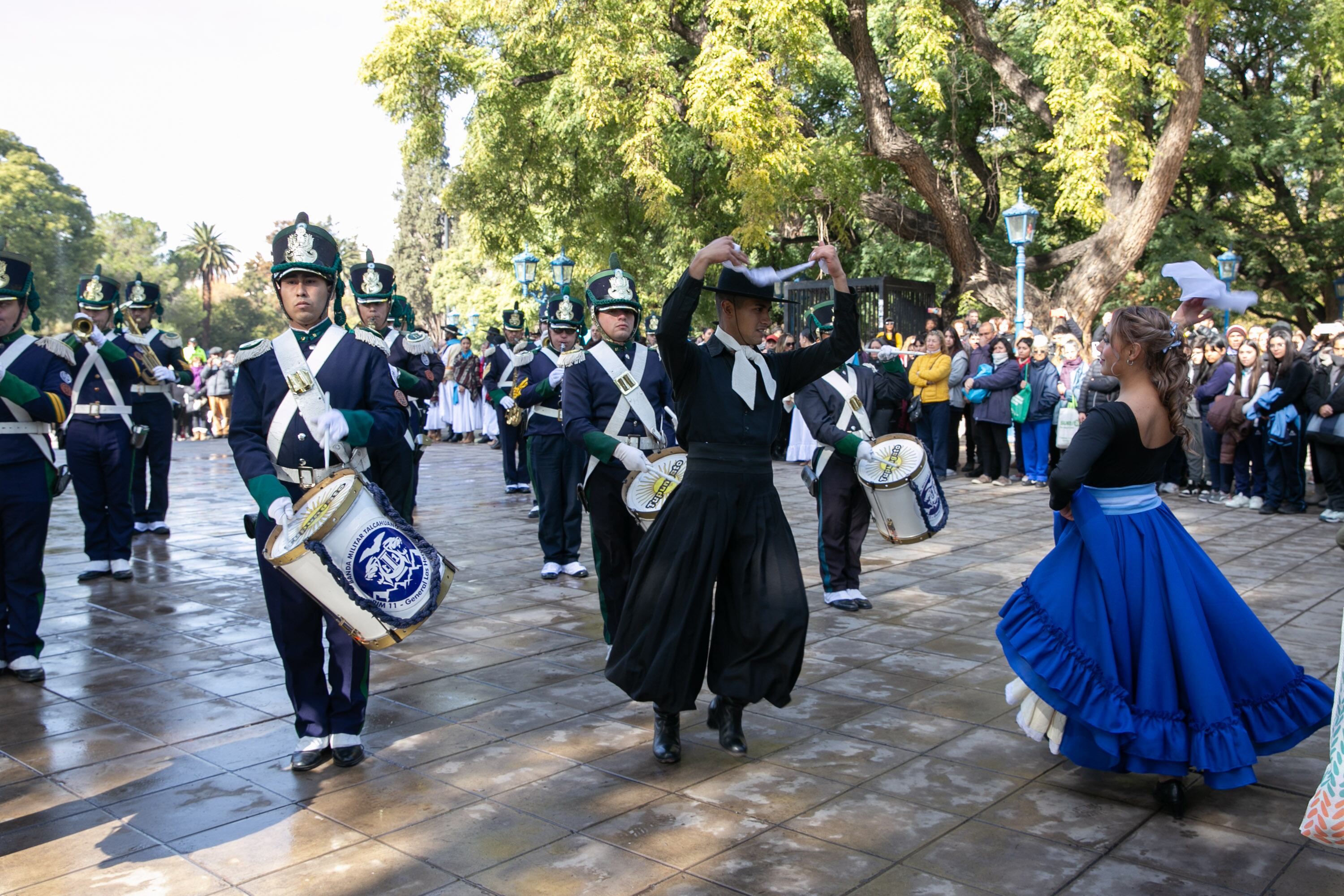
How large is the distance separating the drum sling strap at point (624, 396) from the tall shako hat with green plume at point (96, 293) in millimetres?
5146

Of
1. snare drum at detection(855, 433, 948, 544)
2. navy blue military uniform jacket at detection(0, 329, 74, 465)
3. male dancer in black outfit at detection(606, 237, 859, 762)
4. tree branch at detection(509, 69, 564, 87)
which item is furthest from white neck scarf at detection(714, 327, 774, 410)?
tree branch at detection(509, 69, 564, 87)

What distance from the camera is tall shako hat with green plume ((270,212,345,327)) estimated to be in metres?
4.58

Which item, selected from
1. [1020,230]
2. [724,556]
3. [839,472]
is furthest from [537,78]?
[724,556]

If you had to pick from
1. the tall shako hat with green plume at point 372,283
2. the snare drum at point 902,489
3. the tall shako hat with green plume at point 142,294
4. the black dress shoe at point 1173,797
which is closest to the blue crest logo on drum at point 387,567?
the black dress shoe at point 1173,797

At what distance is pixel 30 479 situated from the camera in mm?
6121

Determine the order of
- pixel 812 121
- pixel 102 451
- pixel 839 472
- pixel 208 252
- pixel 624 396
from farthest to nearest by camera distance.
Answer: pixel 208 252 → pixel 812 121 → pixel 102 451 → pixel 839 472 → pixel 624 396

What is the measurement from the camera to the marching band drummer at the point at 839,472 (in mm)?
7445

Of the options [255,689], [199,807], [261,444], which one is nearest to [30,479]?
[255,689]

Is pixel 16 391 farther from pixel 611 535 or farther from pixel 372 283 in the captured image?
pixel 372 283

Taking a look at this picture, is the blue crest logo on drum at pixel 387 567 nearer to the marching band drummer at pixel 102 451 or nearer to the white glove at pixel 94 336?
the marching band drummer at pixel 102 451

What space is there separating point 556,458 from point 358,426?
4.23 meters

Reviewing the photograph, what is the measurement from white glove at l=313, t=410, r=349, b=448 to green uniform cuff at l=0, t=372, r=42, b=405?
2448mm

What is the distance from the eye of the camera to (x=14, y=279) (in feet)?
20.1

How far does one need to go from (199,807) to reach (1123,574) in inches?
142
